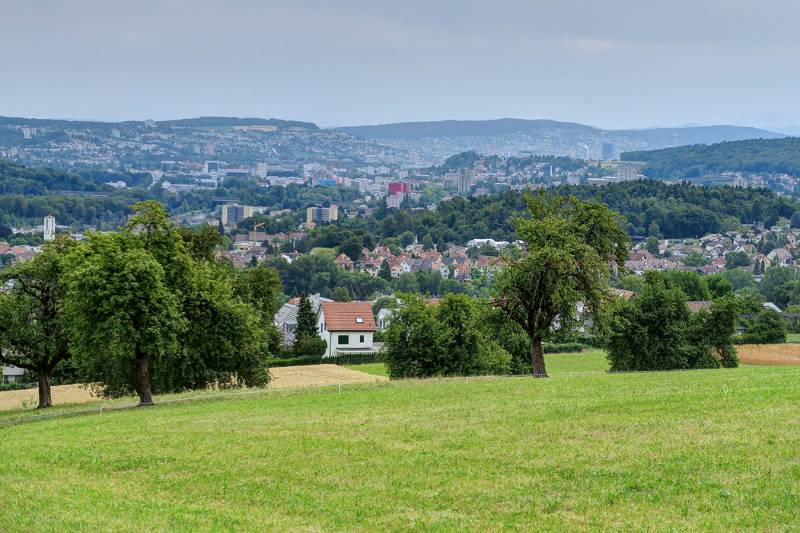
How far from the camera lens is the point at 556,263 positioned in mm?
42469

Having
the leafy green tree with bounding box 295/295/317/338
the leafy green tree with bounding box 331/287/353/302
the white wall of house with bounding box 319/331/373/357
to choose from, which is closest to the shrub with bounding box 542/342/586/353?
the white wall of house with bounding box 319/331/373/357

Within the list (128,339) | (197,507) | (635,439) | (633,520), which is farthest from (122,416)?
(633,520)

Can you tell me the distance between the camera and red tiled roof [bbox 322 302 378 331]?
91188 mm

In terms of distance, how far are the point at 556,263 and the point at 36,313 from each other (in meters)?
22.0

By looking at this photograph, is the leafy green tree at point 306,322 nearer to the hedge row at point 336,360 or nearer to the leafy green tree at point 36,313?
the hedge row at point 336,360

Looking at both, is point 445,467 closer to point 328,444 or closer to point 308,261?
point 328,444

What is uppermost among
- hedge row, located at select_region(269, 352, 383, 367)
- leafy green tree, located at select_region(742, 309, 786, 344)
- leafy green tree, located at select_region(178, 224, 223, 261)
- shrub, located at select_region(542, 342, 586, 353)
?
leafy green tree, located at select_region(178, 224, 223, 261)

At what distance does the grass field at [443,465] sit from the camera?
18.1m

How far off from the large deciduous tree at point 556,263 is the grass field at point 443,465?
11.4m

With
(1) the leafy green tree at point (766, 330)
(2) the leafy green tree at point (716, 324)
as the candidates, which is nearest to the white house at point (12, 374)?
(2) the leafy green tree at point (716, 324)

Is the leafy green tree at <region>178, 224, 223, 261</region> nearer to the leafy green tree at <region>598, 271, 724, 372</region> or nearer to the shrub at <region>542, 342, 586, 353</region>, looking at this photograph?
the leafy green tree at <region>598, 271, 724, 372</region>

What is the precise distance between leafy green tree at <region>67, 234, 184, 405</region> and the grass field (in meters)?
6.84

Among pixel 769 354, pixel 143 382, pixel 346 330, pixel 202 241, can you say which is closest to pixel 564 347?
pixel 769 354

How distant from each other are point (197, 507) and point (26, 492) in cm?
395
